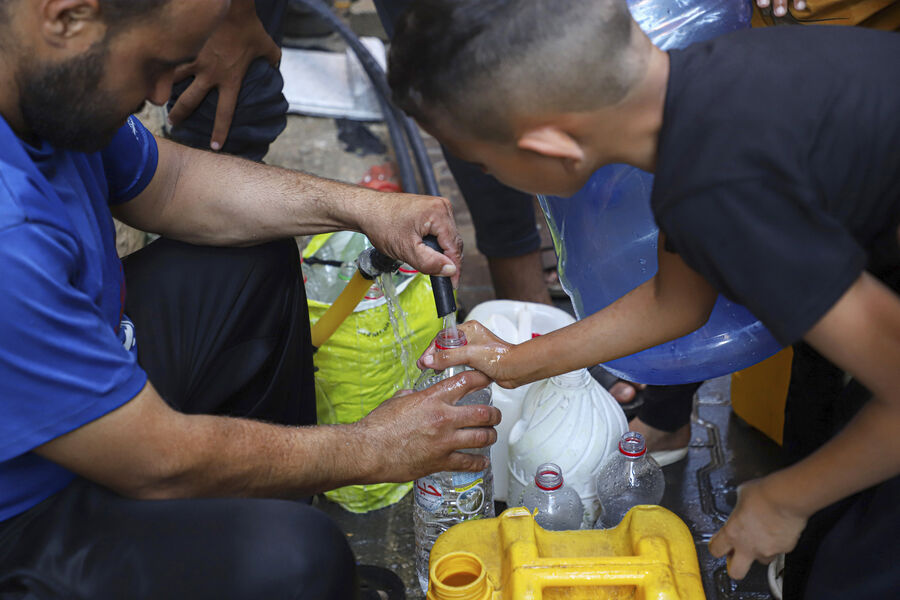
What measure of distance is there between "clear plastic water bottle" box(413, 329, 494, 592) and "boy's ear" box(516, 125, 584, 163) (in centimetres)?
62

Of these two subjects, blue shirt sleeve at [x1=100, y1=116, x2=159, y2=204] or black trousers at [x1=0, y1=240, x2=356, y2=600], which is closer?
black trousers at [x1=0, y1=240, x2=356, y2=600]

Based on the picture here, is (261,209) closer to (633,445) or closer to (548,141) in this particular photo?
(548,141)

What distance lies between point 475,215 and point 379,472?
1.22 metres

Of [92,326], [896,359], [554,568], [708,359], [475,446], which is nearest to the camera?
[896,359]

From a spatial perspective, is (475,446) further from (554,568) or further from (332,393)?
(332,393)

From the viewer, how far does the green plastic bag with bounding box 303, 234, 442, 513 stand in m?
2.13

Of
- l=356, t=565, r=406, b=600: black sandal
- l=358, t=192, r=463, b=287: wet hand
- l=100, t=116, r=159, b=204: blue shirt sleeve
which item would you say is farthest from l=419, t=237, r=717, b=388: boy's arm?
l=100, t=116, r=159, b=204: blue shirt sleeve

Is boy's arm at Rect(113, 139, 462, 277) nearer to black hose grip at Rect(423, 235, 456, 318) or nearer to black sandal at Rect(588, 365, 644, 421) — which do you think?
black hose grip at Rect(423, 235, 456, 318)

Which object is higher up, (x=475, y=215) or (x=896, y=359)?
(x=896, y=359)

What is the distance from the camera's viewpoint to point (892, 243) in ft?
4.16

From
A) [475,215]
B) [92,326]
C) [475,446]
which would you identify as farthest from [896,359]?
[475,215]

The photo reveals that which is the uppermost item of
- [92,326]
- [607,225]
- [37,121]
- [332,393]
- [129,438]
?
[37,121]

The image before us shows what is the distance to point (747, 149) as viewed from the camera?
1.12 meters

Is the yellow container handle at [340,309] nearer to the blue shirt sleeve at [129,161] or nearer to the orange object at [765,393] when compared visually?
the blue shirt sleeve at [129,161]
